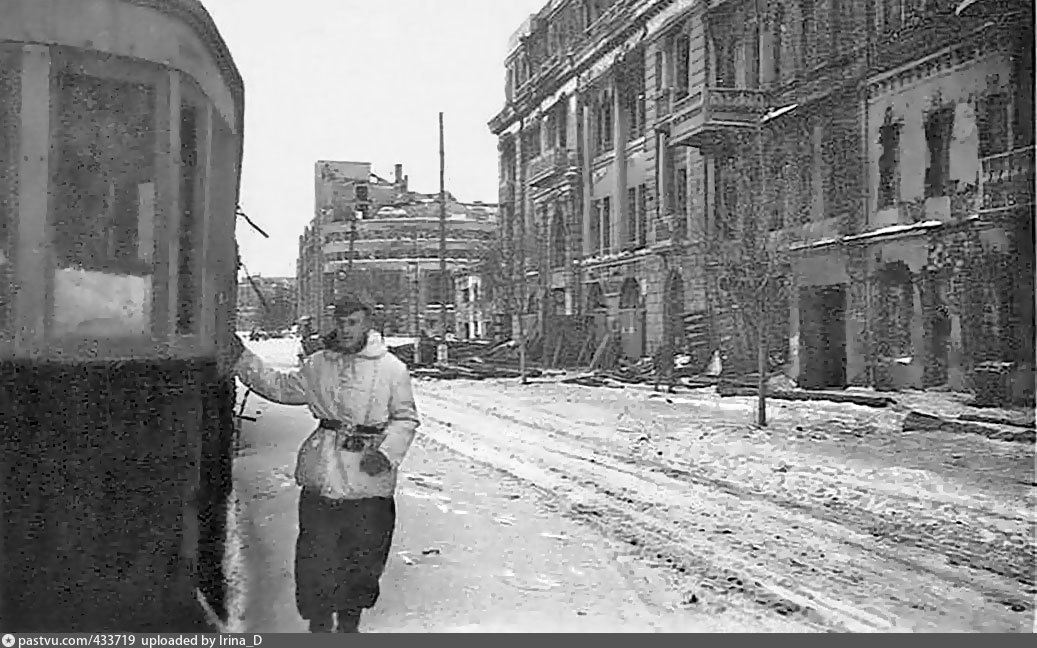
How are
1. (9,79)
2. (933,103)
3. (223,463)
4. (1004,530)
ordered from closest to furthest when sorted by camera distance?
(9,79), (223,463), (1004,530), (933,103)

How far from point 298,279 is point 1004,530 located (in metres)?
1.73

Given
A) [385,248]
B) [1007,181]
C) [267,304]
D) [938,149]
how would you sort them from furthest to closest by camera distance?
[938,149] < [1007,181] < [385,248] < [267,304]

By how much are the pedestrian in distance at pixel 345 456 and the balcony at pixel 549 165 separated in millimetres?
891

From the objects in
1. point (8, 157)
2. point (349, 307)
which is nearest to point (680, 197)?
point (349, 307)

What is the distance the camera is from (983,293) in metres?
2.66

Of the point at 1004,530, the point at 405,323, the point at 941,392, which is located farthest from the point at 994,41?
the point at 405,323

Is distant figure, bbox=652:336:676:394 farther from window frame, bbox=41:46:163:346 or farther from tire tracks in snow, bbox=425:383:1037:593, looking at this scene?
window frame, bbox=41:46:163:346

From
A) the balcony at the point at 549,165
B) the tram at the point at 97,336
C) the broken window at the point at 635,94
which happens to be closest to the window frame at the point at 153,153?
the tram at the point at 97,336

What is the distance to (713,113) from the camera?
283 centimetres

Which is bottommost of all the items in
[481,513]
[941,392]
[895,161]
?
[481,513]

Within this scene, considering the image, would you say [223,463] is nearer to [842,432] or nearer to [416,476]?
[416,476]

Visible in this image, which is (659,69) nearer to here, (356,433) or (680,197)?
(680,197)

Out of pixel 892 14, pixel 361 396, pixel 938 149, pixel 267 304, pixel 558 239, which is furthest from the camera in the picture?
pixel 558 239

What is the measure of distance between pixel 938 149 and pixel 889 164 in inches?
5.2
